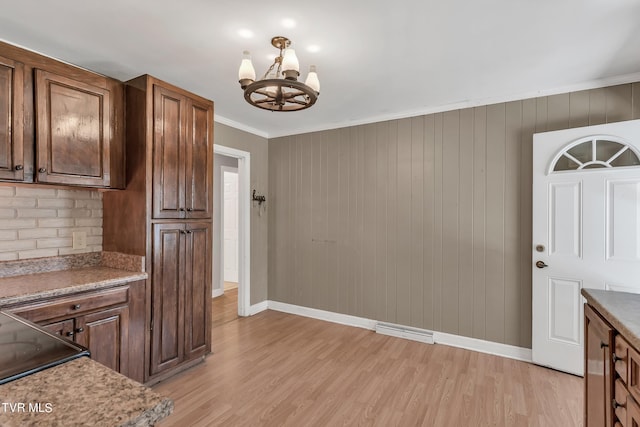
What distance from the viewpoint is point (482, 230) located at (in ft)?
10.0

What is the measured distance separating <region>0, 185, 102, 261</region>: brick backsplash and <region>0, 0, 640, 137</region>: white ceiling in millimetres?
1008

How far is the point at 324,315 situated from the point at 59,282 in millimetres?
2730

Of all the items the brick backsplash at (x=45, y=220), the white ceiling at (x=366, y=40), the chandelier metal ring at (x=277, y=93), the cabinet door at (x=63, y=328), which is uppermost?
the white ceiling at (x=366, y=40)

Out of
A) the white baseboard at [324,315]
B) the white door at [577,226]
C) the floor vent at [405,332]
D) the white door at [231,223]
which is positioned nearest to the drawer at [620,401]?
the white door at [577,226]

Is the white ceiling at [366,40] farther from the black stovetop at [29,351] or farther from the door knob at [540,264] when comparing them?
the black stovetop at [29,351]

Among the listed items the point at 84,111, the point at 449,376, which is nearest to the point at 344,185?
the point at 449,376

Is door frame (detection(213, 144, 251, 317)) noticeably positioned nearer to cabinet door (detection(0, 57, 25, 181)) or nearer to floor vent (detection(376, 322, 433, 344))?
floor vent (detection(376, 322, 433, 344))

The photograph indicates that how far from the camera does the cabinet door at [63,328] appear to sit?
5.97ft

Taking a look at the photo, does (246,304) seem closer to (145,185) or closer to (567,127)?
(145,185)

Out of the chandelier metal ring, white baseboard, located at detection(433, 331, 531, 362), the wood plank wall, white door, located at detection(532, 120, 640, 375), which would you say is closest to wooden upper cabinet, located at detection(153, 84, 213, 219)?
the chandelier metal ring

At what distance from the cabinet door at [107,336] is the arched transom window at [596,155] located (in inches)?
141

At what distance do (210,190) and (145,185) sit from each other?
608 mm

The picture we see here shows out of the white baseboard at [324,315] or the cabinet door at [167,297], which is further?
the white baseboard at [324,315]

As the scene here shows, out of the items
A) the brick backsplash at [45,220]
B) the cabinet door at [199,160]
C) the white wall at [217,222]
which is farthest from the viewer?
the white wall at [217,222]
